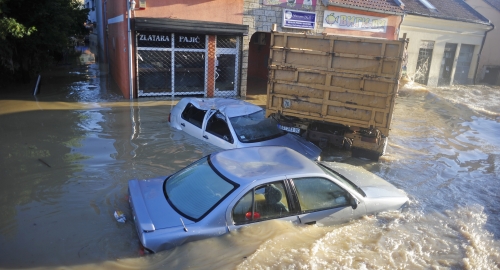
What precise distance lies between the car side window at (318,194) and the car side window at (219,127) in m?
3.02

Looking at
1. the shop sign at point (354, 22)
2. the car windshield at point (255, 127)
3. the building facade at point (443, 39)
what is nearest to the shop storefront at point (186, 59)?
the shop sign at point (354, 22)

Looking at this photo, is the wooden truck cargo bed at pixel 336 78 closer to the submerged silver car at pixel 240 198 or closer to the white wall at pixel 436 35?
the submerged silver car at pixel 240 198

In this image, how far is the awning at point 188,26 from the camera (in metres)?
12.6

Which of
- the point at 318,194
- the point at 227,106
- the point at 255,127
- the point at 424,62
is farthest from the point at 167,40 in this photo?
the point at 424,62

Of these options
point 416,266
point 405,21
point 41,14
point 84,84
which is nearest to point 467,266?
point 416,266

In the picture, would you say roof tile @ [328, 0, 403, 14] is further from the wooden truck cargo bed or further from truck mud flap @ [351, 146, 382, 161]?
truck mud flap @ [351, 146, 382, 161]

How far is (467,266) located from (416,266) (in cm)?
70

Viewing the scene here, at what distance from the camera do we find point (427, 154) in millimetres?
9531

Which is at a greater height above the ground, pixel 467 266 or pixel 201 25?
pixel 201 25

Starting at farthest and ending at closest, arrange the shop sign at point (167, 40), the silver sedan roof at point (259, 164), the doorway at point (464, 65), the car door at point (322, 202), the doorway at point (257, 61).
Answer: the doorway at point (464, 65)
the doorway at point (257, 61)
the shop sign at point (167, 40)
the car door at point (322, 202)
the silver sedan roof at point (259, 164)

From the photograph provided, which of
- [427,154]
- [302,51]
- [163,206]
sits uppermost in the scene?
[302,51]

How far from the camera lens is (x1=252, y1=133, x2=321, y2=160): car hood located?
25.0 ft

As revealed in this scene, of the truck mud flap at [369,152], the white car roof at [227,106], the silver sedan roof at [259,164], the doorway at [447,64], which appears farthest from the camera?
the doorway at [447,64]

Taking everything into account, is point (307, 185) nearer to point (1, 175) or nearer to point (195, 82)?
point (1, 175)
